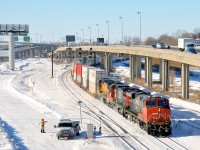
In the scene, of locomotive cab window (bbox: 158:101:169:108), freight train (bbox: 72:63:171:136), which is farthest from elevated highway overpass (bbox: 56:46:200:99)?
locomotive cab window (bbox: 158:101:169:108)

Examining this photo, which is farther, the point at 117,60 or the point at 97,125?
the point at 117,60

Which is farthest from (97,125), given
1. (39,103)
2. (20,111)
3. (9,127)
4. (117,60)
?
(117,60)

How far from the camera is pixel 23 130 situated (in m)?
37.8

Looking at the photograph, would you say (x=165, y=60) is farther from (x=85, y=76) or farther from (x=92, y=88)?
(x=92, y=88)

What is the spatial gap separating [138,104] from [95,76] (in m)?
21.6

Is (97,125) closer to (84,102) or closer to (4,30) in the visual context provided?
(84,102)

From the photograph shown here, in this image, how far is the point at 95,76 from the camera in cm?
5903

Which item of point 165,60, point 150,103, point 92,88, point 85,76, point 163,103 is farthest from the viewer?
point 165,60

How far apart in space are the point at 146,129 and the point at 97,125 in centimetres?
549

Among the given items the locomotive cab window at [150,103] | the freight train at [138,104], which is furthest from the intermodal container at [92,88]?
the locomotive cab window at [150,103]

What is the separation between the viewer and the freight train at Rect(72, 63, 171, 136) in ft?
114

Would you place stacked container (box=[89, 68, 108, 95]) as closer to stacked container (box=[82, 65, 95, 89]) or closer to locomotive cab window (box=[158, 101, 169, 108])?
stacked container (box=[82, 65, 95, 89])

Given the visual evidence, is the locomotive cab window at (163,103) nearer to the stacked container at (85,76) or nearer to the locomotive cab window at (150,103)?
the locomotive cab window at (150,103)

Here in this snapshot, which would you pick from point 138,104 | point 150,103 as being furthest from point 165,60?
point 150,103
